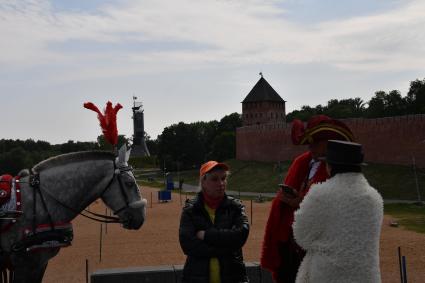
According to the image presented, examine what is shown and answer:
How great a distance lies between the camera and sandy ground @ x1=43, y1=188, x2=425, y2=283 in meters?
9.70

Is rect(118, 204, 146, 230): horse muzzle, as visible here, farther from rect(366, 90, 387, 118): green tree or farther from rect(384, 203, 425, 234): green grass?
rect(366, 90, 387, 118): green tree

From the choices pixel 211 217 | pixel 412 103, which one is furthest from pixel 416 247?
pixel 412 103

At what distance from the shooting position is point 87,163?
13.1 feet

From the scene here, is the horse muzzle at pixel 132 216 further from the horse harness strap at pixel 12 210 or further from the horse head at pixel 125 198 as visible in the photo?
the horse harness strap at pixel 12 210

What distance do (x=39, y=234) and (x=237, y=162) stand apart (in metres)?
55.0

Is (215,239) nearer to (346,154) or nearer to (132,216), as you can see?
(132,216)

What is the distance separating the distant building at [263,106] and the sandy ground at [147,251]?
4798 cm

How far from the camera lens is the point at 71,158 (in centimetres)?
396

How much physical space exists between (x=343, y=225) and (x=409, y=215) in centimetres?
1980

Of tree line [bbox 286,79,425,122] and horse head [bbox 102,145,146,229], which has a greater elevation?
tree line [bbox 286,79,425,122]

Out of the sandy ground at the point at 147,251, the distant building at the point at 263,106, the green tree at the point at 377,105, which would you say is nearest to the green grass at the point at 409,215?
the sandy ground at the point at 147,251

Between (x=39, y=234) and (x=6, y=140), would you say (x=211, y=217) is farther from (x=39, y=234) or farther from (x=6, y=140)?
(x=6, y=140)

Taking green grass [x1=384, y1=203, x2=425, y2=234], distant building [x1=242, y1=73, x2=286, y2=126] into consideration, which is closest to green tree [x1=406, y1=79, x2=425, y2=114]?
distant building [x1=242, y1=73, x2=286, y2=126]

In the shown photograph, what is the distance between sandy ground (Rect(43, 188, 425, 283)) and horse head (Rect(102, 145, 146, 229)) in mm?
5698
